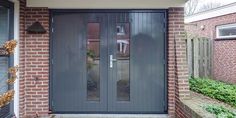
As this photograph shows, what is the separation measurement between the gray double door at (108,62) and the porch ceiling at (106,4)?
184 millimetres

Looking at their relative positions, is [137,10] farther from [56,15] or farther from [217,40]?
[217,40]

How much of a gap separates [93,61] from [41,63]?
108 centimetres

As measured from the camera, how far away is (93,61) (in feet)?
22.4

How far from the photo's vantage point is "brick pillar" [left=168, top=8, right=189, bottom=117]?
21.7ft

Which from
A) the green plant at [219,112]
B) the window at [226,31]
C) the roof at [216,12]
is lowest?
the green plant at [219,112]

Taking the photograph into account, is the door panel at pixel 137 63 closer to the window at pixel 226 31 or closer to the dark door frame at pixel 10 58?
the dark door frame at pixel 10 58

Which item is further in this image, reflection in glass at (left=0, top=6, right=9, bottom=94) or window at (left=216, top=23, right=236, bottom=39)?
window at (left=216, top=23, right=236, bottom=39)

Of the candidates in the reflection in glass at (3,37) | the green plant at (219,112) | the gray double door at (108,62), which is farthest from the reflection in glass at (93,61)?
the green plant at (219,112)

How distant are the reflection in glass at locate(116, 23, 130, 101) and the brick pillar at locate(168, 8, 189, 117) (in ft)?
2.89

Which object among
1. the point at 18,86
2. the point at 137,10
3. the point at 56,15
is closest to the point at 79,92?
the point at 18,86

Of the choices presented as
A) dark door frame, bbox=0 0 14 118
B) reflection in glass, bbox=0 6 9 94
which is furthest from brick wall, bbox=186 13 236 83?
reflection in glass, bbox=0 6 9 94

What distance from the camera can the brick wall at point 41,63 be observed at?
664 cm

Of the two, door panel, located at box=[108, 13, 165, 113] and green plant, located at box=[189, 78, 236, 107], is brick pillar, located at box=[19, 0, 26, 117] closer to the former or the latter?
door panel, located at box=[108, 13, 165, 113]

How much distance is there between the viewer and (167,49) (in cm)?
679
